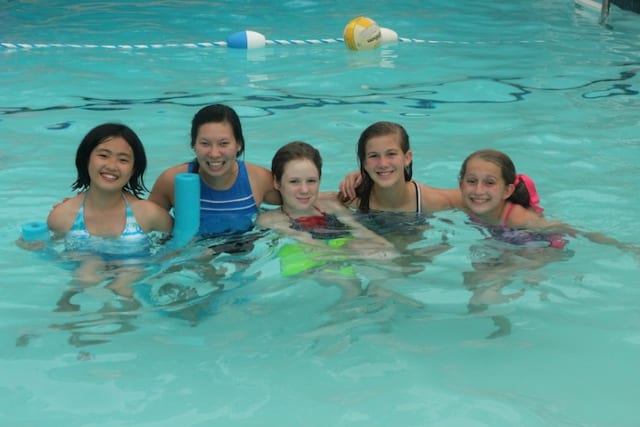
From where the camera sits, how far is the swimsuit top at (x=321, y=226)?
15.1 ft

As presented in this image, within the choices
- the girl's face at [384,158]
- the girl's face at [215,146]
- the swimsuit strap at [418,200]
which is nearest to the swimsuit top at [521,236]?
the swimsuit strap at [418,200]

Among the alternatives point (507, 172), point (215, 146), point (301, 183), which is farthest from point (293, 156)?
point (507, 172)

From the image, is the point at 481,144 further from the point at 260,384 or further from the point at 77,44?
the point at 77,44

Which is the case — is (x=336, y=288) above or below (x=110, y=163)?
below

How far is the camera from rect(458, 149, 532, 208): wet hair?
4461mm

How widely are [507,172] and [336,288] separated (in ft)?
3.46

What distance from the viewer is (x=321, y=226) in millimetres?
4727

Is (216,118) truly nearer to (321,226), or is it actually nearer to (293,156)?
(293,156)

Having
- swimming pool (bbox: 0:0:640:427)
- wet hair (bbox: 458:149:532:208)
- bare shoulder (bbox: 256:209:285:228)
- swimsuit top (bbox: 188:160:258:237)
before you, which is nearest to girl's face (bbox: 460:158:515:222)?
wet hair (bbox: 458:149:532:208)

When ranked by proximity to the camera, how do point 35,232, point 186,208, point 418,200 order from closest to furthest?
point 35,232
point 186,208
point 418,200

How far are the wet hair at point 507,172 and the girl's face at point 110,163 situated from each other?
1619mm

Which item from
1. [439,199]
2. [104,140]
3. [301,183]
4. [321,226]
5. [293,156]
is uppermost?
[104,140]

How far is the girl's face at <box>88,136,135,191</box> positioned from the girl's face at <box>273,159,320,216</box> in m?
0.81

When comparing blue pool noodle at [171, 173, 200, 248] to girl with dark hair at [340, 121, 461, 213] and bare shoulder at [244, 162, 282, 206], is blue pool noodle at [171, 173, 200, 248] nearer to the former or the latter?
bare shoulder at [244, 162, 282, 206]
